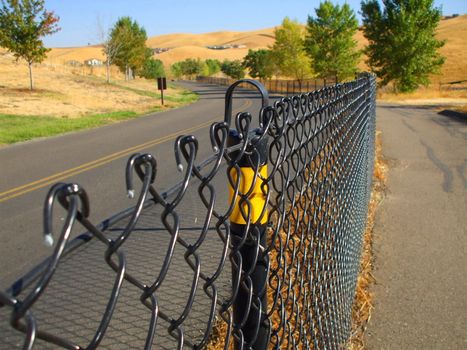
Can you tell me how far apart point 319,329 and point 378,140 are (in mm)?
11023

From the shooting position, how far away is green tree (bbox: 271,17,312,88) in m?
55.1

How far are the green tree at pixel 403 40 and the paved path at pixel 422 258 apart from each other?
31685 millimetres

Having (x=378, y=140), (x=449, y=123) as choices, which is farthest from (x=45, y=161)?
(x=449, y=123)

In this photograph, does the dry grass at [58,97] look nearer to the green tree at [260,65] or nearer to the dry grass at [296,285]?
the dry grass at [296,285]

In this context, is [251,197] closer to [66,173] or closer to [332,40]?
[66,173]

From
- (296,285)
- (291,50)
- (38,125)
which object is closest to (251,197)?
(296,285)

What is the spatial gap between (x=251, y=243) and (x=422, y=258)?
3891mm

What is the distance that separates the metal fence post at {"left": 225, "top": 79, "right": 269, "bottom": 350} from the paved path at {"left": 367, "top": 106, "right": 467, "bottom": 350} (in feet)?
6.94

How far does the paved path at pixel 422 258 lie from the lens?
3584mm

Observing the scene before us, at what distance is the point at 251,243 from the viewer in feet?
5.20

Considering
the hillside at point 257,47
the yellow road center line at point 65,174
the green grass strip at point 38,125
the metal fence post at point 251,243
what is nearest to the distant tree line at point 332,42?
the hillside at point 257,47

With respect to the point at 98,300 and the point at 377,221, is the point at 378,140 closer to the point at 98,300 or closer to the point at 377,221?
the point at 377,221

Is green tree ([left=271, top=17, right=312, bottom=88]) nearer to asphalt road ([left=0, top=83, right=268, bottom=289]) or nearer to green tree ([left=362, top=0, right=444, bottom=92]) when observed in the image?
green tree ([left=362, top=0, right=444, bottom=92])

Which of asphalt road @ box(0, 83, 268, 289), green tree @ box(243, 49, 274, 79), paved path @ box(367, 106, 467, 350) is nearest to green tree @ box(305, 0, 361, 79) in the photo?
green tree @ box(243, 49, 274, 79)
